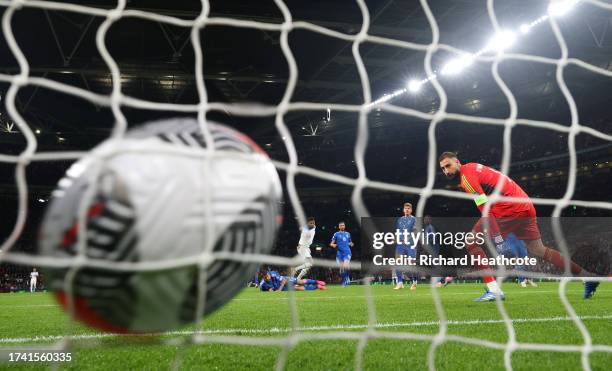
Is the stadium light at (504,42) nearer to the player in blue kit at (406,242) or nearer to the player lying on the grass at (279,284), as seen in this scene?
the player in blue kit at (406,242)

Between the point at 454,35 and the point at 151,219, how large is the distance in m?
12.8

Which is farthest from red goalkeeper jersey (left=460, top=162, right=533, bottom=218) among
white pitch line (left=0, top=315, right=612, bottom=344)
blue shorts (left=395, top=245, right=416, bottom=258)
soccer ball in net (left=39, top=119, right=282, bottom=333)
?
blue shorts (left=395, top=245, right=416, bottom=258)

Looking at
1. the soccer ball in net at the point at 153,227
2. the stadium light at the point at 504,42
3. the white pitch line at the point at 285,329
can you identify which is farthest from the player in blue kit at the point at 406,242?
the soccer ball in net at the point at 153,227

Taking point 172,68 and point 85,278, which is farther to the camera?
point 172,68

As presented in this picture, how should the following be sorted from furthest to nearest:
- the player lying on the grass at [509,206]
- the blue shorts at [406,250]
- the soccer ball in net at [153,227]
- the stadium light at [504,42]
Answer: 1. the stadium light at [504,42]
2. the blue shorts at [406,250]
3. the player lying on the grass at [509,206]
4. the soccer ball in net at [153,227]

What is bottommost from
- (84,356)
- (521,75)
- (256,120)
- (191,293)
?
(84,356)

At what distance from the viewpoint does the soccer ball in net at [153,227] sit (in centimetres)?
136

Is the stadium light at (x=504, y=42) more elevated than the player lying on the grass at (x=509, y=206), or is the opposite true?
the stadium light at (x=504, y=42)

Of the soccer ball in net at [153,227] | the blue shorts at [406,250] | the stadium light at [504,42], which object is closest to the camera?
the soccer ball in net at [153,227]

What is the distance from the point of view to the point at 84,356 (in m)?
2.78

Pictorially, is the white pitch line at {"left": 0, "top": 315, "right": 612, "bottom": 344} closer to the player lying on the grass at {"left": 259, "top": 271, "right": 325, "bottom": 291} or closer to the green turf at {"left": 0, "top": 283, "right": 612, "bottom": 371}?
the green turf at {"left": 0, "top": 283, "right": 612, "bottom": 371}

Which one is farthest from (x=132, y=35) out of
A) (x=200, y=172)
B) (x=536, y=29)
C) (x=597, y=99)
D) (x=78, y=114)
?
(x=597, y=99)

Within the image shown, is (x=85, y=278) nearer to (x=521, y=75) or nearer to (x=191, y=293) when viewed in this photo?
(x=191, y=293)

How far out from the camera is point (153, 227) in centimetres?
138
